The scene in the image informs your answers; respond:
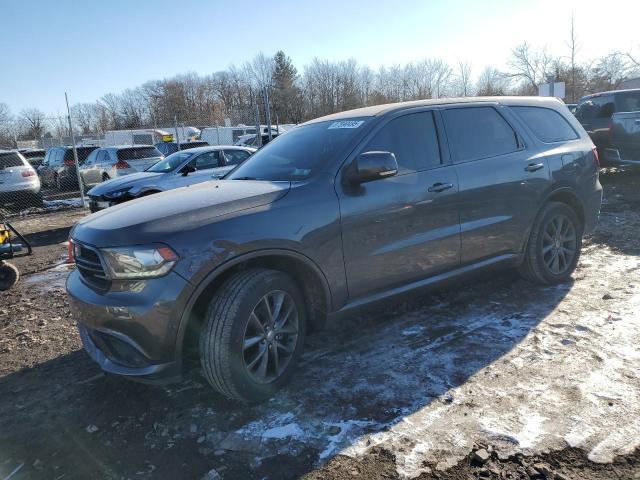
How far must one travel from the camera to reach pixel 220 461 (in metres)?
2.62

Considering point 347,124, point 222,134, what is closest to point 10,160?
point 347,124

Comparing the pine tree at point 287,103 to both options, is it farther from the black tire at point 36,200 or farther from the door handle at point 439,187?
the door handle at point 439,187

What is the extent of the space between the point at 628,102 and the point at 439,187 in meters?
9.88

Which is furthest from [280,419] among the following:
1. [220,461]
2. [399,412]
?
[399,412]

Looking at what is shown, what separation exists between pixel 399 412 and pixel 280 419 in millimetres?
708

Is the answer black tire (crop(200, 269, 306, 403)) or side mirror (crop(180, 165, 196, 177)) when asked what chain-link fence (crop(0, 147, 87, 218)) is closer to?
side mirror (crop(180, 165, 196, 177))

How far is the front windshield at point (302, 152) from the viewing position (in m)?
3.55

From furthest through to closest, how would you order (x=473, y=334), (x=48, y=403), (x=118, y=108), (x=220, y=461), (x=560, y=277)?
(x=118, y=108), (x=560, y=277), (x=473, y=334), (x=48, y=403), (x=220, y=461)

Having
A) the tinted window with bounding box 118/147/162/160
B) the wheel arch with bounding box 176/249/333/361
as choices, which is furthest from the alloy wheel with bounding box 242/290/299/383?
the tinted window with bounding box 118/147/162/160

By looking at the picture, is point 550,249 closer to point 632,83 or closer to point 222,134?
point 222,134

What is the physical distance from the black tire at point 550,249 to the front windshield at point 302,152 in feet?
6.92

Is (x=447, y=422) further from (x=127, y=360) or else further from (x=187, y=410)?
(x=127, y=360)

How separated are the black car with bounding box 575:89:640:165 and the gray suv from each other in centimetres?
692

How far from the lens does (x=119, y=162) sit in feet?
49.6
